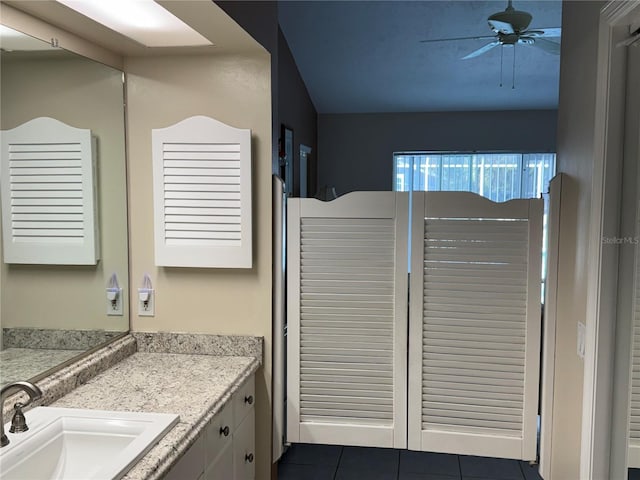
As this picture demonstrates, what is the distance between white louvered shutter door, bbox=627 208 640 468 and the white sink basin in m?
1.36

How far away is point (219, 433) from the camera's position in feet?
5.94

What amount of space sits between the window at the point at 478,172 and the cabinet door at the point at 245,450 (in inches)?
215

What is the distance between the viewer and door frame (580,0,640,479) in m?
1.66

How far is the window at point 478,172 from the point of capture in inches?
284

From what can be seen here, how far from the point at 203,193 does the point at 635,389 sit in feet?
5.31

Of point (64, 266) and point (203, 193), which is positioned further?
point (203, 193)

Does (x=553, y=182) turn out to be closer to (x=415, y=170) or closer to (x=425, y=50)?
(x=425, y=50)

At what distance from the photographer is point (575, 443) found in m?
2.03

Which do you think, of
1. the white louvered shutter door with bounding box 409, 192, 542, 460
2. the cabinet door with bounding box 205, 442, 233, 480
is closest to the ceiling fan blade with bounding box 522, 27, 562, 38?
the white louvered shutter door with bounding box 409, 192, 542, 460

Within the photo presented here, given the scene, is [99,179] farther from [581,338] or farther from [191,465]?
[581,338]

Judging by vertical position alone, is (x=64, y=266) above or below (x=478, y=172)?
below

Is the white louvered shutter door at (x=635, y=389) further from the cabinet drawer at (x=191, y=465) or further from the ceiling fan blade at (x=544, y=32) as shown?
the ceiling fan blade at (x=544, y=32)

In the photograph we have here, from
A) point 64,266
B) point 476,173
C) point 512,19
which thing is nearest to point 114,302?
point 64,266

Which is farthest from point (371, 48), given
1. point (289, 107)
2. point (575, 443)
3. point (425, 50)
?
point (575, 443)
